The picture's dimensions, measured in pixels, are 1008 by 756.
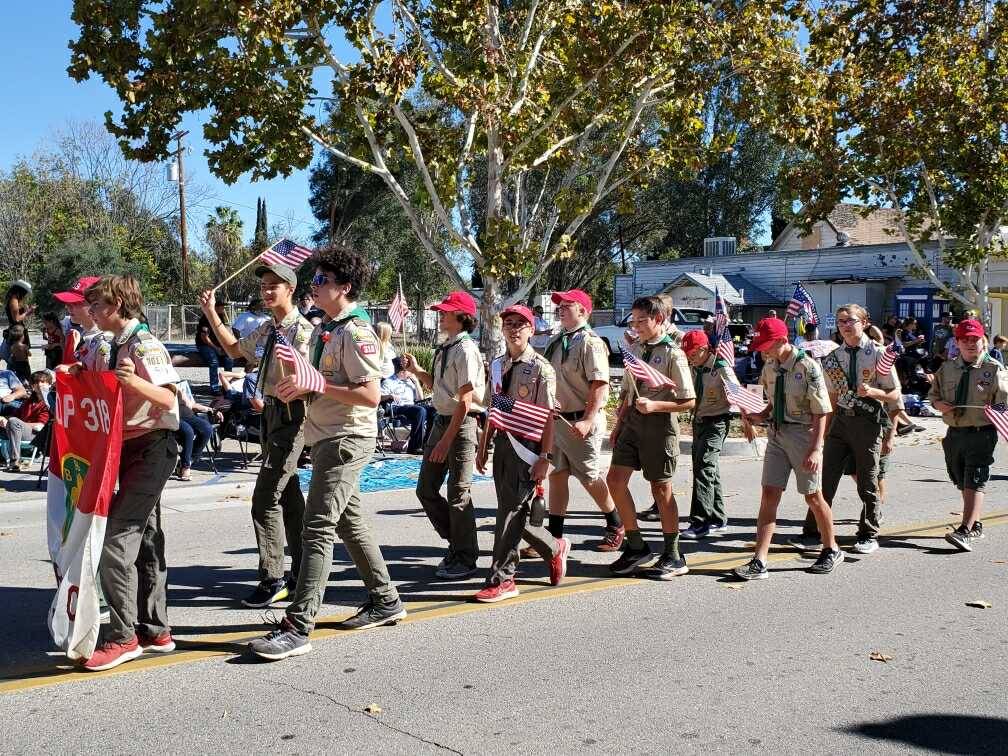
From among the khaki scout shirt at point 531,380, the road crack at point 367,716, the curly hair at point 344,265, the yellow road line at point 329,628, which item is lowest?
the road crack at point 367,716

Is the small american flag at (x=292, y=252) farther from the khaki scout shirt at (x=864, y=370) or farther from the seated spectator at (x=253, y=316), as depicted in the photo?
the seated spectator at (x=253, y=316)

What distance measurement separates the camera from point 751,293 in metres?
37.6

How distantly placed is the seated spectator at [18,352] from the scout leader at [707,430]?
8.70 metres

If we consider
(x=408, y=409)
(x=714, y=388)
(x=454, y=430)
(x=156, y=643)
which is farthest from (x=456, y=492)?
(x=408, y=409)

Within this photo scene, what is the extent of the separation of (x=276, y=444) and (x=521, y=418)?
1.51m

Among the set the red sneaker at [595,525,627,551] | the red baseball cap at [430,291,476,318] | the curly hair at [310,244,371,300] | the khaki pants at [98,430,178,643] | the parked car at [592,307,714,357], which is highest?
the parked car at [592,307,714,357]

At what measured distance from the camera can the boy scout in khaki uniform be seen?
8495 mm

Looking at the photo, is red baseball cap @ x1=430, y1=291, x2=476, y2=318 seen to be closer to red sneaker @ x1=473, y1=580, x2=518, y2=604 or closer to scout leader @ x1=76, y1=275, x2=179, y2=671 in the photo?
red sneaker @ x1=473, y1=580, x2=518, y2=604

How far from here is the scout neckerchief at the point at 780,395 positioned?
296 inches

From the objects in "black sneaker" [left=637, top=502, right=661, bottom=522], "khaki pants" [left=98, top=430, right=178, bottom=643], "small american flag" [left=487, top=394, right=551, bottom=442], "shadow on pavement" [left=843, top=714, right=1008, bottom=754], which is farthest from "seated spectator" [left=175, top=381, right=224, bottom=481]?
"shadow on pavement" [left=843, top=714, right=1008, bottom=754]

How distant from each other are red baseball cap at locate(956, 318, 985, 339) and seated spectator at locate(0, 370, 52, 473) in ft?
31.3

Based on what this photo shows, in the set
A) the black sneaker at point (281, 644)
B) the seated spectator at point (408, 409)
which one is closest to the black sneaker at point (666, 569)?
the black sneaker at point (281, 644)

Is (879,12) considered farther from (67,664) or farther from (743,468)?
(67,664)

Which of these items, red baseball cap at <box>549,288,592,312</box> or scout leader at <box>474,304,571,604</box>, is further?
red baseball cap at <box>549,288,592,312</box>
